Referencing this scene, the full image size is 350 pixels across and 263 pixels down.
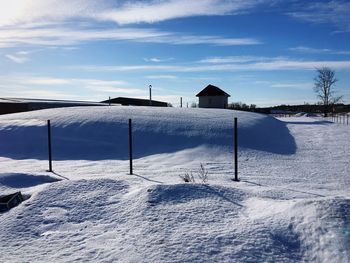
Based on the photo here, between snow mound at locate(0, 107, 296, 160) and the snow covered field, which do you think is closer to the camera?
the snow covered field

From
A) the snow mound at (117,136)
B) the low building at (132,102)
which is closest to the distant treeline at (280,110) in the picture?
the low building at (132,102)

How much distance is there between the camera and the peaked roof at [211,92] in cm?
5050

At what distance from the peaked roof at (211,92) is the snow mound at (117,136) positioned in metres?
32.7

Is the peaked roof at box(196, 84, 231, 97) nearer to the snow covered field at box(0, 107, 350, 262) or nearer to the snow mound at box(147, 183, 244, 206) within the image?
the snow covered field at box(0, 107, 350, 262)

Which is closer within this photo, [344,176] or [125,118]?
[344,176]

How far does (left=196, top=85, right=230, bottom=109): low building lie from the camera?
5034cm

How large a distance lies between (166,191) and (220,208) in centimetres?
87

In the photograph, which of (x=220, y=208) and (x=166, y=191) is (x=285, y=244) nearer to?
(x=220, y=208)

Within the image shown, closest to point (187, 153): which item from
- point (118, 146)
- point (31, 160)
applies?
point (118, 146)

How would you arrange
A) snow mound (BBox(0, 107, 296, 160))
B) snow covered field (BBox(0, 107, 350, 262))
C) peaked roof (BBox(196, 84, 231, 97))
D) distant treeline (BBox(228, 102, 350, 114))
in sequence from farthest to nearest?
1. distant treeline (BBox(228, 102, 350, 114))
2. peaked roof (BBox(196, 84, 231, 97))
3. snow mound (BBox(0, 107, 296, 160))
4. snow covered field (BBox(0, 107, 350, 262))

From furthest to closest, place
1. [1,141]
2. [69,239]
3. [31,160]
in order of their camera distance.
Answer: [1,141]
[31,160]
[69,239]

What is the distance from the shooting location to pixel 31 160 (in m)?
11.6

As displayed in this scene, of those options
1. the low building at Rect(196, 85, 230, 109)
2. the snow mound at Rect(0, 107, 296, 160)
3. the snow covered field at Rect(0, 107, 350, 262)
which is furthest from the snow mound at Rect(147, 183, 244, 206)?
the low building at Rect(196, 85, 230, 109)

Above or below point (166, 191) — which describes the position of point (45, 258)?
below
